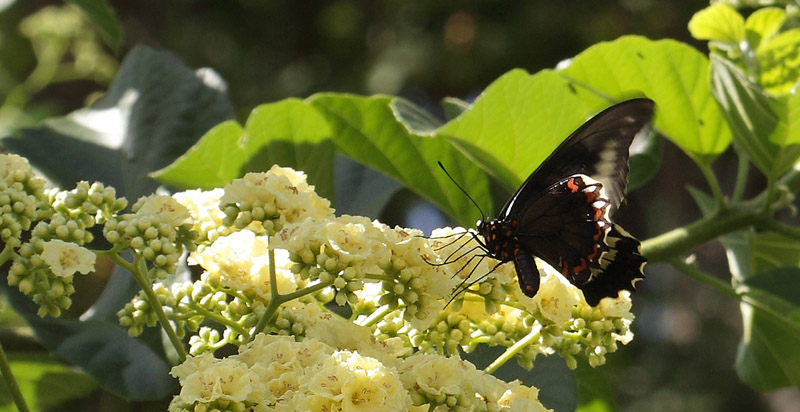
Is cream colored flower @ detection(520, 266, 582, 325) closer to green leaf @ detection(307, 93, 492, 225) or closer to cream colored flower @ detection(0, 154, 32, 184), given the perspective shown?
green leaf @ detection(307, 93, 492, 225)

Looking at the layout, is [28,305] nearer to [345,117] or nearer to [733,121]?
[345,117]

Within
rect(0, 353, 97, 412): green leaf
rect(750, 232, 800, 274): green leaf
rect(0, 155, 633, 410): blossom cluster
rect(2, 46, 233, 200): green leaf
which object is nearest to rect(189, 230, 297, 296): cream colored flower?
rect(0, 155, 633, 410): blossom cluster

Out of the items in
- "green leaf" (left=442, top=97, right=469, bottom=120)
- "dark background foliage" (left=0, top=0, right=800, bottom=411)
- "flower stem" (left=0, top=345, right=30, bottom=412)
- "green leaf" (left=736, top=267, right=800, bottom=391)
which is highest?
"green leaf" (left=442, top=97, right=469, bottom=120)

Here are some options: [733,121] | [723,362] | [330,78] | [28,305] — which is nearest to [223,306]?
[28,305]

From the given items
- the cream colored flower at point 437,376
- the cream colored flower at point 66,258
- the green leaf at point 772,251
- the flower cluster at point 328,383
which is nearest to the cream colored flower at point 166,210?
the cream colored flower at point 66,258

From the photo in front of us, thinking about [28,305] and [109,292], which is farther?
[109,292]

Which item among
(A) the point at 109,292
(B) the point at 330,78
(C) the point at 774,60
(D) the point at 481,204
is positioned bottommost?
(B) the point at 330,78
